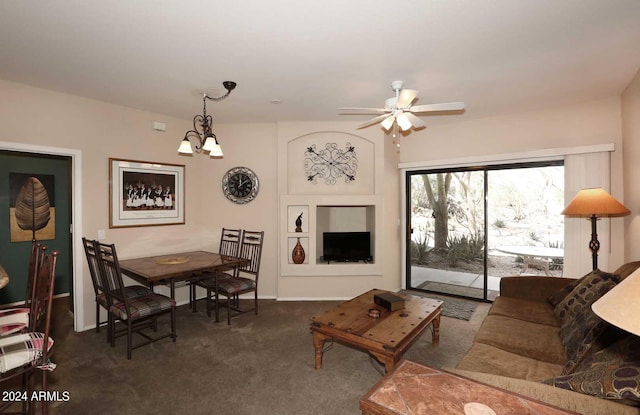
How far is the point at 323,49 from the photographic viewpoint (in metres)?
2.50

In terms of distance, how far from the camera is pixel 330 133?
4.75 m

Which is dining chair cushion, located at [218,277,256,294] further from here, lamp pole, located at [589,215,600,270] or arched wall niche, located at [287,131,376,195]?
lamp pole, located at [589,215,600,270]

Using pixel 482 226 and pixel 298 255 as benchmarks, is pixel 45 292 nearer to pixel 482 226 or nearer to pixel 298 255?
pixel 298 255

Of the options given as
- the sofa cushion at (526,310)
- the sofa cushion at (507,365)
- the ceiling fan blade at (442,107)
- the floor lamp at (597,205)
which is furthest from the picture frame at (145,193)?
the floor lamp at (597,205)

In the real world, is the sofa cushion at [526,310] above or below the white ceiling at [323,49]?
below

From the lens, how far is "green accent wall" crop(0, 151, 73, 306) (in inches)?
165

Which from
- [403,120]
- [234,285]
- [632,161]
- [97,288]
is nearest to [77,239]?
[97,288]

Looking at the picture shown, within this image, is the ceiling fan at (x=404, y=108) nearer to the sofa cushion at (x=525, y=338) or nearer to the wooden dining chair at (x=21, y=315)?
the sofa cushion at (x=525, y=338)

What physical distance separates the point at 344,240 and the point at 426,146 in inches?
76.5

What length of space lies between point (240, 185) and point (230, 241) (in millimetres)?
844

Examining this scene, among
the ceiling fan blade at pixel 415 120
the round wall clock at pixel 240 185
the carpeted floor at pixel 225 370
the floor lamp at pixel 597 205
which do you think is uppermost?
the ceiling fan blade at pixel 415 120

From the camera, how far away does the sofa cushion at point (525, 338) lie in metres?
2.10

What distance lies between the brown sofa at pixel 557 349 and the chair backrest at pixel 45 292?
2268 mm

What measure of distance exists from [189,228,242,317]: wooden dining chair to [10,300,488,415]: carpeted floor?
492 millimetres
